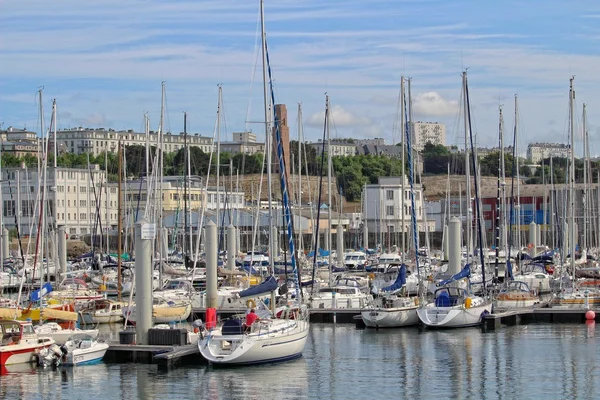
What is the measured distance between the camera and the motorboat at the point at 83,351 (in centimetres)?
3669

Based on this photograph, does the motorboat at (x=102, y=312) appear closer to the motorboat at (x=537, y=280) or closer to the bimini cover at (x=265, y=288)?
the bimini cover at (x=265, y=288)

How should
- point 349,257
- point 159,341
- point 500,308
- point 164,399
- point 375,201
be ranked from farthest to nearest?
point 375,201 → point 349,257 → point 500,308 → point 159,341 → point 164,399

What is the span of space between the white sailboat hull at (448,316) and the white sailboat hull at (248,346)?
36.0ft

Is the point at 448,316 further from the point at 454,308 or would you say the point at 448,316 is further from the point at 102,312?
the point at 102,312

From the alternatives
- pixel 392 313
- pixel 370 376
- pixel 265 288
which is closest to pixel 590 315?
pixel 392 313

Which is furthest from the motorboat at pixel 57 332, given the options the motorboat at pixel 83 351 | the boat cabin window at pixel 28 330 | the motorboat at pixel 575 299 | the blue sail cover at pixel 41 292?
the motorboat at pixel 575 299

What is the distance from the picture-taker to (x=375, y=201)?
Answer: 120625 mm

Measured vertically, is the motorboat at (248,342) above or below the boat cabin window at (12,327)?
below

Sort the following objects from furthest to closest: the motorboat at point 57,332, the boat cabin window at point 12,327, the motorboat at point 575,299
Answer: the motorboat at point 575,299, the motorboat at point 57,332, the boat cabin window at point 12,327

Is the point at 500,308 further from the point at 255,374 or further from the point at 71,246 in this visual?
the point at 71,246

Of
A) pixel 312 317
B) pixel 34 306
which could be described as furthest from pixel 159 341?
pixel 312 317

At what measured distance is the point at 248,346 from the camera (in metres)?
35.1

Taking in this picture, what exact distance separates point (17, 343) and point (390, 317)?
16805mm

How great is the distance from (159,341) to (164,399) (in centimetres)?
636
